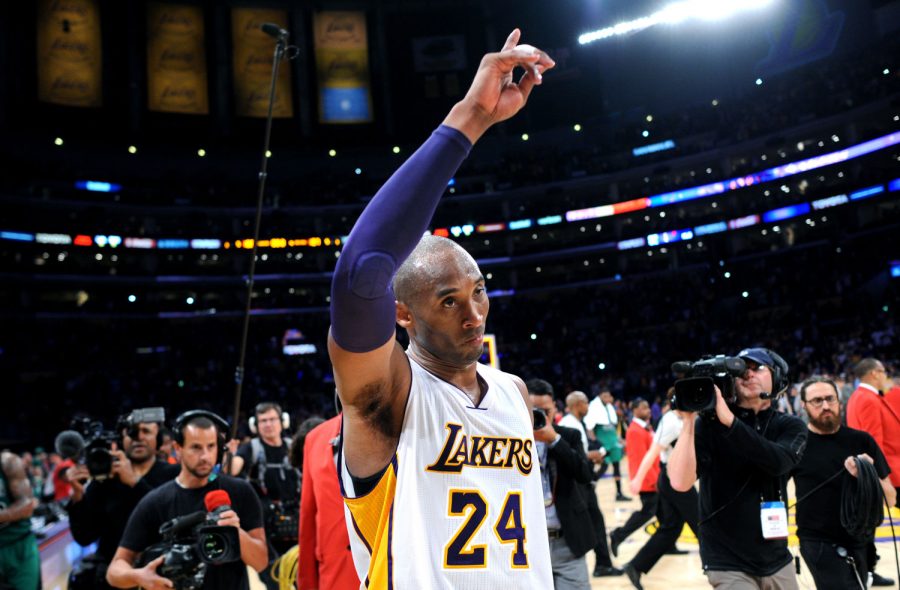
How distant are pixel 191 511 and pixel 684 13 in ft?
118

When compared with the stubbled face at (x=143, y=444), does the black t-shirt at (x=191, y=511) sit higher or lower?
lower

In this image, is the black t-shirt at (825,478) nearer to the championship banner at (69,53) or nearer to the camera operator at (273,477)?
the camera operator at (273,477)

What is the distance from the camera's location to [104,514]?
17.9 ft

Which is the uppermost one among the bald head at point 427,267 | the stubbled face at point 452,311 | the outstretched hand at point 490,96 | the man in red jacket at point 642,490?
the outstretched hand at point 490,96

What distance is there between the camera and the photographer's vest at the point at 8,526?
663cm

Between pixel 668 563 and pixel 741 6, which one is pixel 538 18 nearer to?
pixel 741 6

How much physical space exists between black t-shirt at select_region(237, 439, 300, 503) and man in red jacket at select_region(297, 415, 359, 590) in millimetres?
2675

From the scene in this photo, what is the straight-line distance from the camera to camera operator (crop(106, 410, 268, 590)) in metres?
4.29

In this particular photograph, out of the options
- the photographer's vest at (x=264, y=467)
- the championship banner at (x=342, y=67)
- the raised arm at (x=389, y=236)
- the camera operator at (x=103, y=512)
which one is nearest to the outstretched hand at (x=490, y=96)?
the raised arm at (x=389, y=236)

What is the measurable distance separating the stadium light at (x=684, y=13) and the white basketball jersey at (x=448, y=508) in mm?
34911

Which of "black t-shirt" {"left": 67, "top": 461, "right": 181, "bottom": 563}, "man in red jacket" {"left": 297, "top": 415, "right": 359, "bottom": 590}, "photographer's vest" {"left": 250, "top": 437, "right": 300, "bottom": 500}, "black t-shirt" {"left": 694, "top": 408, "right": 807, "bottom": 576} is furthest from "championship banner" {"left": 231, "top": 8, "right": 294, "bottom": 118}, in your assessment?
"black t-shirt" {"left": 694, "top": 408, "right": 807, "bottom": 576}

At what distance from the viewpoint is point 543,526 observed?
6.66 feet

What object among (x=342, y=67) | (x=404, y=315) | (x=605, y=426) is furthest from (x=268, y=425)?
(x=342, y=67)

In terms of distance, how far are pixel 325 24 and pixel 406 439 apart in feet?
137
